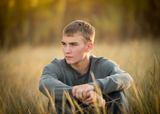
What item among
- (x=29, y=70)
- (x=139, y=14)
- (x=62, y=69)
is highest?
(x=139, y=14)

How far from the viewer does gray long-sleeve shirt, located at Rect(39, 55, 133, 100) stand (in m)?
1.42

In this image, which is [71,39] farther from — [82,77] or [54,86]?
[54,86]

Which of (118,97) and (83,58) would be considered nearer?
(118,97)

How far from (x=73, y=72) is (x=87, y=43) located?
436 millimetres

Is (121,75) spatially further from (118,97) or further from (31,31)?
(31,31)

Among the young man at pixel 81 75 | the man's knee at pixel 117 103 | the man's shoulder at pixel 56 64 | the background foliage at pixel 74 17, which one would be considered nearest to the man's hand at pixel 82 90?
the young man at pixel 81 75

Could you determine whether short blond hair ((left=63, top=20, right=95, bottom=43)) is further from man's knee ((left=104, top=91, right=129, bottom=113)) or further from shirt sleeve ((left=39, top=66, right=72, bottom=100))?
man's knee ((left=104, top=91, right=129, bottom=113))

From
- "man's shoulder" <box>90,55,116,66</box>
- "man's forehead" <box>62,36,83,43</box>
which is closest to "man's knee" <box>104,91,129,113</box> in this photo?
"man's shoulder" <box>90,55,116,66</box>

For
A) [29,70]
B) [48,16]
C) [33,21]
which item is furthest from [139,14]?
[29,70]

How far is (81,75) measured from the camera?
6.07 ft

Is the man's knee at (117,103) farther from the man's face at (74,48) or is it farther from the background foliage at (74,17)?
the background foliage at (74,17)

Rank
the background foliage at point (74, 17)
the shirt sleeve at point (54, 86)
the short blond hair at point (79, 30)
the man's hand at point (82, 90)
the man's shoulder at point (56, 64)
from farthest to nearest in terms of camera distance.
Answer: the background foliage at point (74, 17)
the short blond hair at point (79, 30)
the man's shoulder at point (56, 64)
the shirt sleeve at point (54, 86)
the man's hand at point (82, 90)

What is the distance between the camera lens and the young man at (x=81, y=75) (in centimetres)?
140

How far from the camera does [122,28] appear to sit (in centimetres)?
A: 1012
